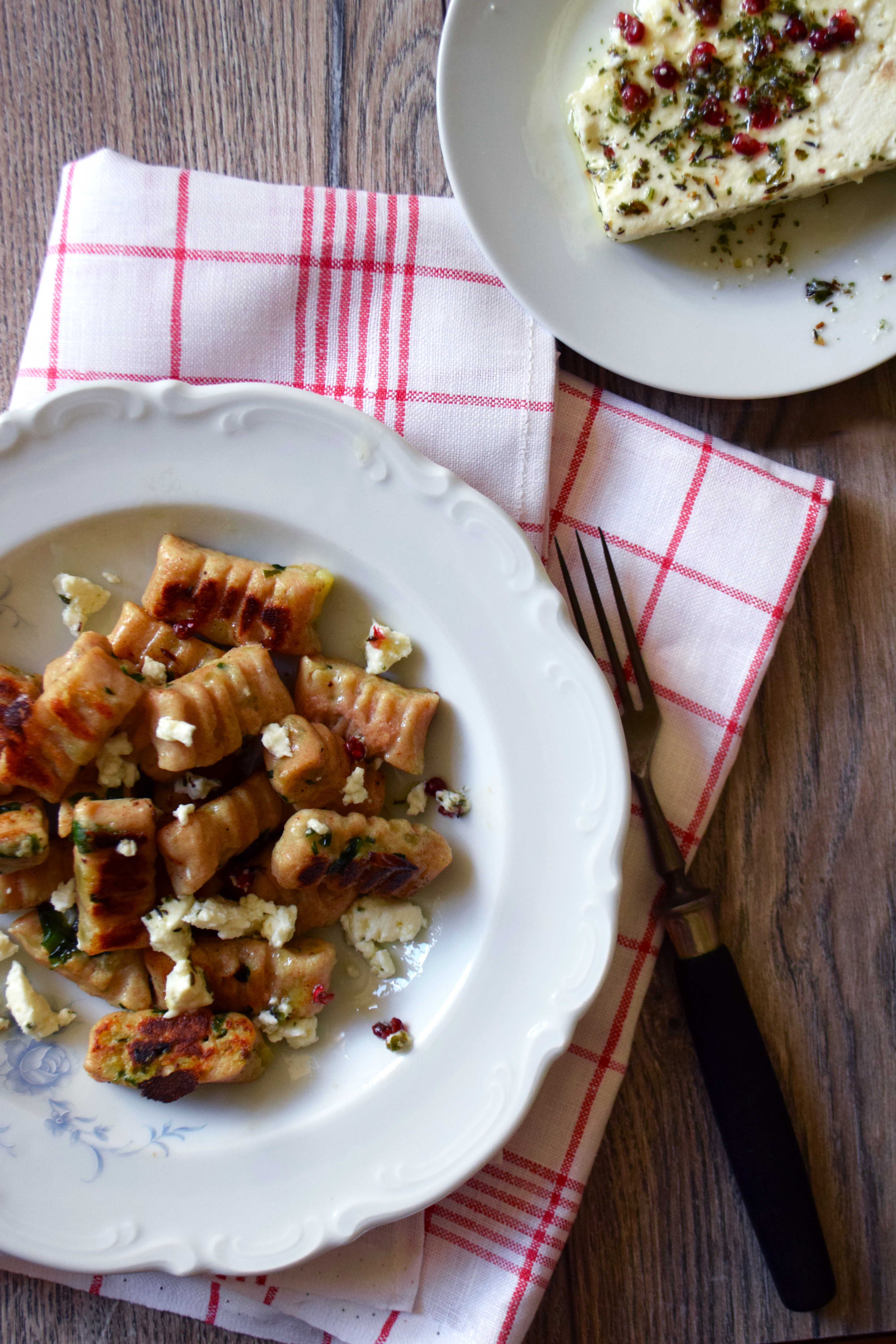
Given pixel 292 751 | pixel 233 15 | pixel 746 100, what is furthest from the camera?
pixel 233 15

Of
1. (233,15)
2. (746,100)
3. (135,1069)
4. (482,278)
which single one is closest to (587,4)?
(746,100)

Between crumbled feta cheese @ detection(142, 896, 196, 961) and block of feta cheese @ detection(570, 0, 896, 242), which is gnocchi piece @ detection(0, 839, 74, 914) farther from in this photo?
block of feta cheese @ detection(570, 0, 896, 242)

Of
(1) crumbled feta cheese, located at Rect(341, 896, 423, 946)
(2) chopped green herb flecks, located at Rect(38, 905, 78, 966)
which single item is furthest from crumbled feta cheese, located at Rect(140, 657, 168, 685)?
(1) crumbled feta cheese, located at Rect(341, 896, 423, 946)

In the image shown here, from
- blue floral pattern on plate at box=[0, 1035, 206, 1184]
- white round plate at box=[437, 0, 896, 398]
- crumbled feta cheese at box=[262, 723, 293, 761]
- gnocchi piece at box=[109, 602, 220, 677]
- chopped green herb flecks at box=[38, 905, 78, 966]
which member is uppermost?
white round plate at box=[437, 0, 896, 398]

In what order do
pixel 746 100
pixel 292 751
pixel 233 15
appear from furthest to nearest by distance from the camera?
pixel 233 15, pixel 746 100, pixel 292 751

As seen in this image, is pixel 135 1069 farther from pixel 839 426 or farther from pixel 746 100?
pixel 746 100
